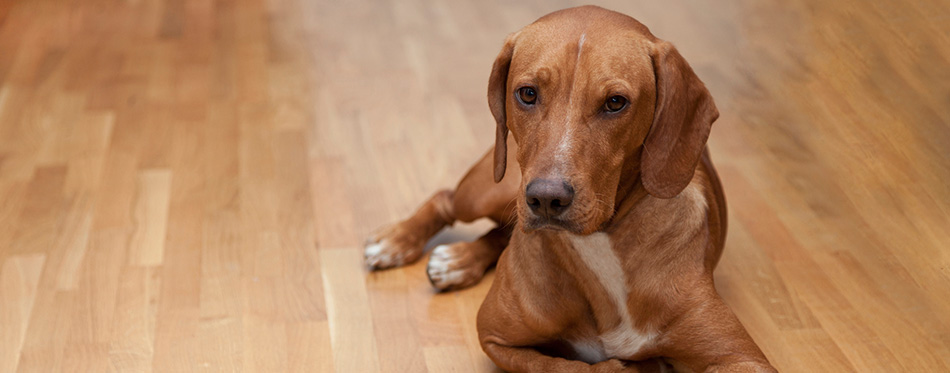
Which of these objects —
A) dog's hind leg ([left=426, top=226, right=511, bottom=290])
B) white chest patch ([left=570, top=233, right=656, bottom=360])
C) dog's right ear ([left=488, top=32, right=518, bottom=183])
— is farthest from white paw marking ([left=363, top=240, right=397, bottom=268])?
white chest patch ([left=570, top=233, right=656, bottom=360])

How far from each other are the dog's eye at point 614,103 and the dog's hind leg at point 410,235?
1.20 m

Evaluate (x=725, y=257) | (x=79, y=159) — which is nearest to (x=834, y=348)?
(x=725, y=257)

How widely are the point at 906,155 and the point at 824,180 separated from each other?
0.35m

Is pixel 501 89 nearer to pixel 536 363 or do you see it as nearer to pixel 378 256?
pixel 536 363

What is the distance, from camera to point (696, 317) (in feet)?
7.69

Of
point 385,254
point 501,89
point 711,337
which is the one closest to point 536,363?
point 711,337

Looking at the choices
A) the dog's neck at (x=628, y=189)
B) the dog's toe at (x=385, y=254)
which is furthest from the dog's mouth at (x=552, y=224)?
the dog's toe at (x=385, y=254)

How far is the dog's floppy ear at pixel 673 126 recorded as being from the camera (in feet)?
7.23

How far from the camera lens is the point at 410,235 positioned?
3.23 meters

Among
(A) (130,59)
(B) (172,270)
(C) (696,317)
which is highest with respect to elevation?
(C) (696,317)

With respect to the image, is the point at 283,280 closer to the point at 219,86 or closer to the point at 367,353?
the point at 367,353

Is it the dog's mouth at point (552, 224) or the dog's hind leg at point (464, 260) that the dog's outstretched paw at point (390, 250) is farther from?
the dog's mouth at point (552, 224)

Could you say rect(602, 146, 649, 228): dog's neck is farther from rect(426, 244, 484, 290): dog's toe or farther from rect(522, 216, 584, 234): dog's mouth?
rect(426, 244, 484, 290): dog's toe

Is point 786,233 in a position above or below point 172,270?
above
